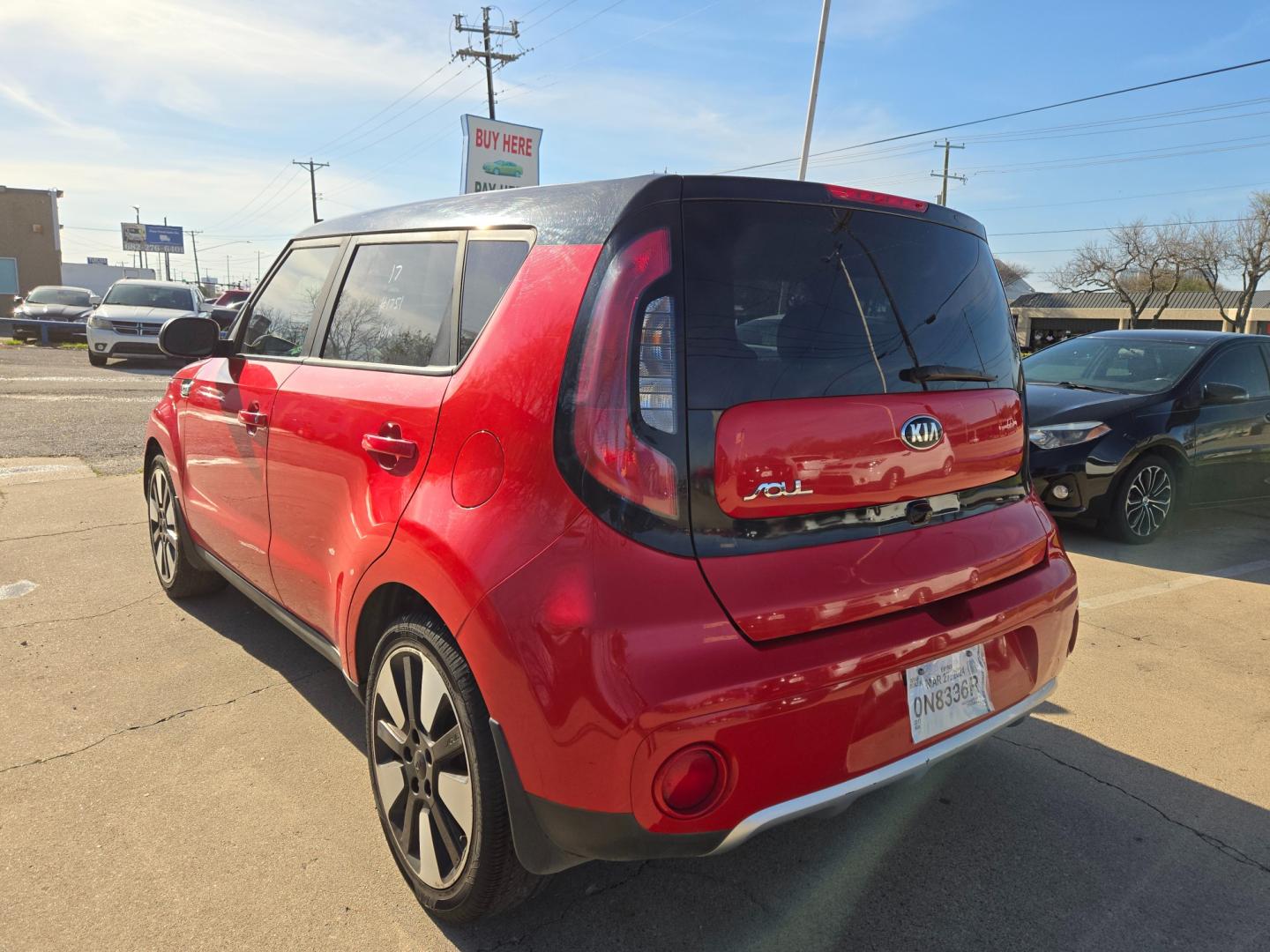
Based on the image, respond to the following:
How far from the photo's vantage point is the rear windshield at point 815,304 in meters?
1.93

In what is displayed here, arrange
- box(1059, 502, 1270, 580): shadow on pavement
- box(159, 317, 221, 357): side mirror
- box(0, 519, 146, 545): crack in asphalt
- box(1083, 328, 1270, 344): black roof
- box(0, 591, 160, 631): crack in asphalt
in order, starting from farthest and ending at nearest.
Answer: box(1083, 328, 1270, 344): black roof, box(1059, 502, 1270, 580): shadow on pavement, box(0, 519, 146, 545): crack in asphalt, box(0, 591, 160, 631): crack in asphalt, box(159, 317, 221, 357): side mirror

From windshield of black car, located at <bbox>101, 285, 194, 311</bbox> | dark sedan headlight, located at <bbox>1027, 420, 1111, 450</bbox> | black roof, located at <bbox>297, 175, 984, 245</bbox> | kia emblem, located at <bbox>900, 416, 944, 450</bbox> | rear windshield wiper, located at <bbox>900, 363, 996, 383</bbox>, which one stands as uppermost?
windshield of black car, located at <bbox>101, 285, 194, 311</bbox>

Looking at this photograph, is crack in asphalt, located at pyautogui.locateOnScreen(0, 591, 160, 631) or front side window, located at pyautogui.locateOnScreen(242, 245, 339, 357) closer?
front side window, located at pyautogui.locateOnScreen(242, 245, 339, 357)

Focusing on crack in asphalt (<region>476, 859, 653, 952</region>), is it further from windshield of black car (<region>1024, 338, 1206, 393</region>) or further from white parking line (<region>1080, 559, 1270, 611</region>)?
windshield of black car (<region>1024, 338, 1206, 393</region>)

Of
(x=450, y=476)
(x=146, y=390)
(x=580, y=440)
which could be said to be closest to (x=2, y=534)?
(x=450, y=476)

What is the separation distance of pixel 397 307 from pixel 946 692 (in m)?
1.88

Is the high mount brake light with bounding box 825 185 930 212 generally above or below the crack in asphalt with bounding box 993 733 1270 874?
above

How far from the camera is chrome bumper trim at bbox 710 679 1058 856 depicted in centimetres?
184

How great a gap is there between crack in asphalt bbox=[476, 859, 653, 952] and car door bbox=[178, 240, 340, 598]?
1636mm

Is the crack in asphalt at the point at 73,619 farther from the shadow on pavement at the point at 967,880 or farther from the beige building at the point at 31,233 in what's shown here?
the beige building at the point at 31,233

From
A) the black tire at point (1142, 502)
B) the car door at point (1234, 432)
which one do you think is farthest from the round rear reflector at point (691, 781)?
the car door at point (1234, 432)

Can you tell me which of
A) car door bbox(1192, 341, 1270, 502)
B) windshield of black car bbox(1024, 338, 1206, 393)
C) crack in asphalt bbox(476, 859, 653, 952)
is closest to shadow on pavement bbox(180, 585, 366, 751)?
crack in asphalt bbox(476, 859, 653, 952)

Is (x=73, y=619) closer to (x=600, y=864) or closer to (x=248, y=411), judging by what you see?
(x=248, y=411)

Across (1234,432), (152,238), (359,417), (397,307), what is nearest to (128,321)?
(397,307)
